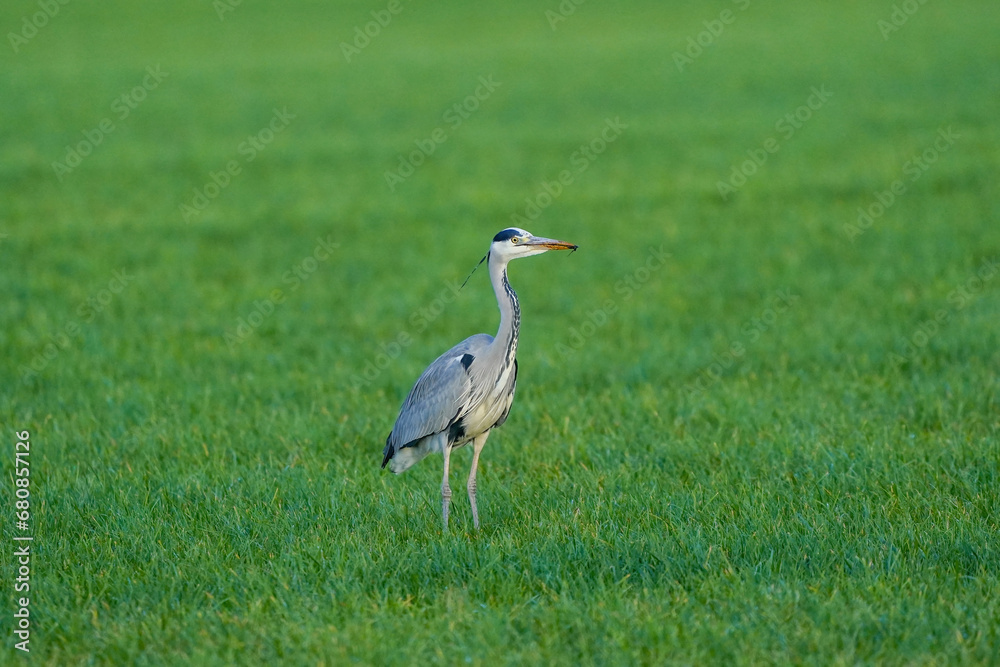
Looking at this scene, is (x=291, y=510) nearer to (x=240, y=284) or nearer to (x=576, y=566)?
(x=576, y=566)

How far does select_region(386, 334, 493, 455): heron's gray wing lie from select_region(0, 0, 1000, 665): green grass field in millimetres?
549

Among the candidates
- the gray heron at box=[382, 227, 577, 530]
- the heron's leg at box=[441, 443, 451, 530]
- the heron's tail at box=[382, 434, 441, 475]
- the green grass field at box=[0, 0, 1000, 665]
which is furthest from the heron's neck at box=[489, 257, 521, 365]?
the green grass field at box=[0, 0, 1000, 665]

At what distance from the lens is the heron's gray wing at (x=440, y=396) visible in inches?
241

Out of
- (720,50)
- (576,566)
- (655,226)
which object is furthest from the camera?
(720,50)

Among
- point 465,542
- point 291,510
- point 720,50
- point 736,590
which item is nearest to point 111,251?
point 291,510

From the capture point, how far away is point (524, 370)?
993 cm

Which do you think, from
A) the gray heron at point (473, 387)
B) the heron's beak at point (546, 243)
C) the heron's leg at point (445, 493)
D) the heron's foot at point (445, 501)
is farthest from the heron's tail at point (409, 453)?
the heron's beak at point (546, 243)

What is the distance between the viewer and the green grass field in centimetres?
494

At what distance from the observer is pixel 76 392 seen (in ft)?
30.2

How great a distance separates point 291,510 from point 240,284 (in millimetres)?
7704

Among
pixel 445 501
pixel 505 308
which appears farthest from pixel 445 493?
pixel 505 308

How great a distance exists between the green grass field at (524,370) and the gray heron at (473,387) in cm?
46

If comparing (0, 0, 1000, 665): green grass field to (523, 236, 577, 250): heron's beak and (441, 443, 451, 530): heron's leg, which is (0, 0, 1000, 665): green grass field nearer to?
(441, 443, 451, 530): heron's leg

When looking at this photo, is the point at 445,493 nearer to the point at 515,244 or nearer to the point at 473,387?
the point at 473,387
